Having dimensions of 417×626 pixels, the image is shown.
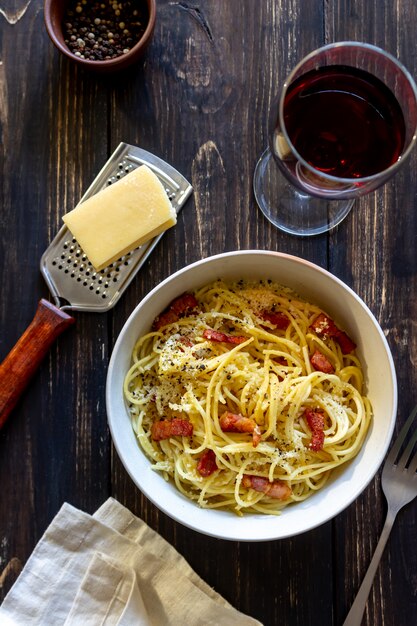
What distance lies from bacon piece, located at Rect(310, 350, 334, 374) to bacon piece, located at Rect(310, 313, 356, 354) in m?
0.05

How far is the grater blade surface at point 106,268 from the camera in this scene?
176cm

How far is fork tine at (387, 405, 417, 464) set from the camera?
5.78ft

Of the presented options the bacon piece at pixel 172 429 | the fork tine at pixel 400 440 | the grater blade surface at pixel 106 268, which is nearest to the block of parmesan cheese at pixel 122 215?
the grater blade surface at pixel 106 268

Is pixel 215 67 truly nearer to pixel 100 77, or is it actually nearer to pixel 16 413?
pixel 100 77

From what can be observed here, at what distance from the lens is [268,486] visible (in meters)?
1.60

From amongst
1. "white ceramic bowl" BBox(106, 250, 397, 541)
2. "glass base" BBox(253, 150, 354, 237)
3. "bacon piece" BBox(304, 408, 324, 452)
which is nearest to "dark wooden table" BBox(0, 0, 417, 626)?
"glass base" BBox(253, 150, 354, 237)

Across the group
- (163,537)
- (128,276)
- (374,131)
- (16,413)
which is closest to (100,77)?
(128,276)

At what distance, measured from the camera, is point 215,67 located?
Result: 6.00 feet

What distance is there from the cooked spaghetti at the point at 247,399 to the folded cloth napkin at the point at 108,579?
23 centimetres

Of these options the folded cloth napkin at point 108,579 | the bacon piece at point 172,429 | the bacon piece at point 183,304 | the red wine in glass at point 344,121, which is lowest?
the folded cloth napkin at point 108,579

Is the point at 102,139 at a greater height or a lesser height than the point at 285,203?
greater

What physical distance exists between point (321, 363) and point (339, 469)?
25cm

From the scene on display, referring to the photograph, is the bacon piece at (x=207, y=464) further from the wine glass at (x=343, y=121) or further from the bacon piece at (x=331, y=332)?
the wine glass at (x=343, y=121)

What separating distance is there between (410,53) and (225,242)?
0.69 meters
